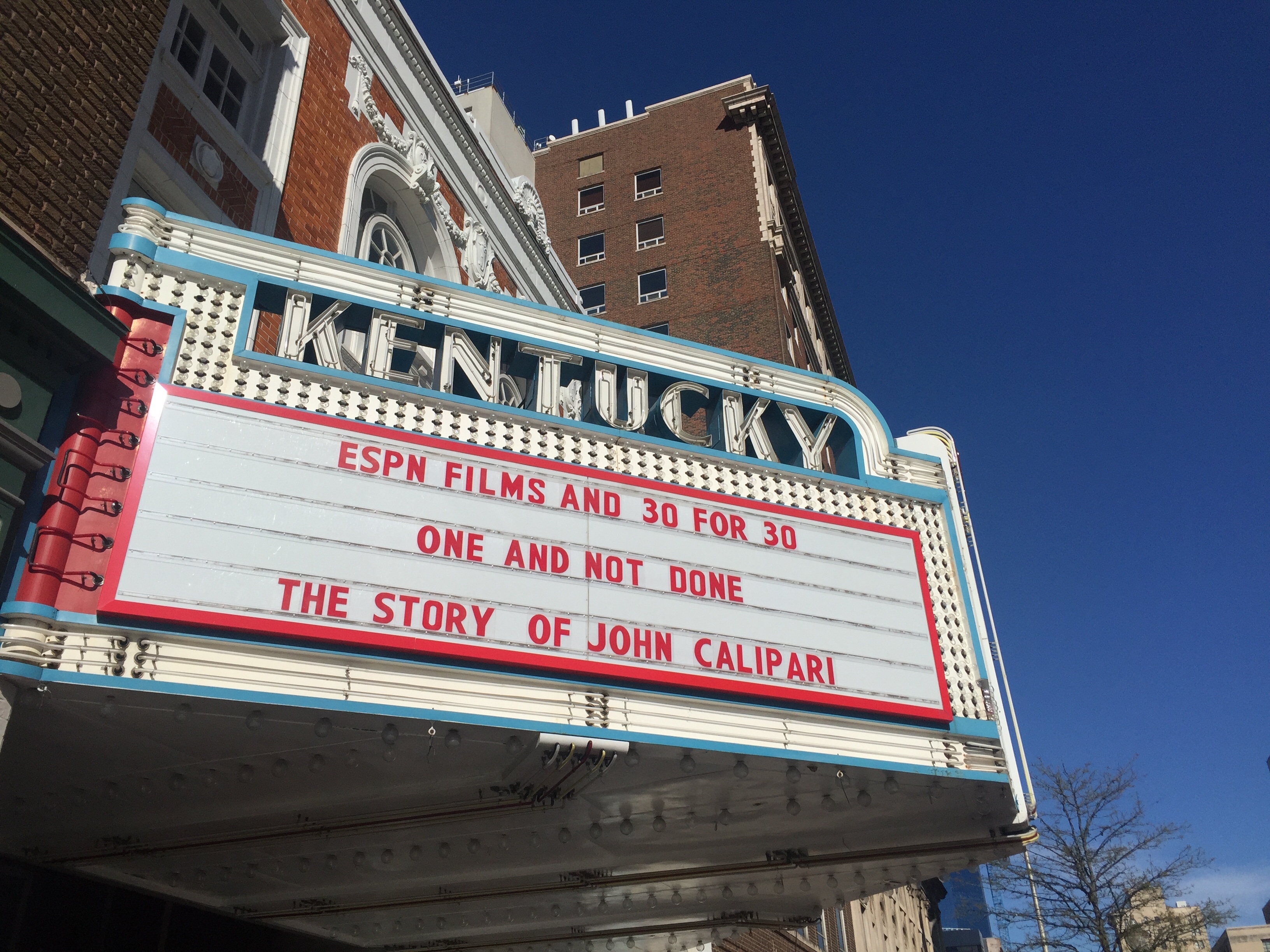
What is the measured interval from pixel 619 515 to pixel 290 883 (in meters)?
5.75

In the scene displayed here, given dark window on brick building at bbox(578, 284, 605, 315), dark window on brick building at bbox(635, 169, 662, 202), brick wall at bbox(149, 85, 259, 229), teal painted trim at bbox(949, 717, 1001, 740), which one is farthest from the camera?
dark window on brick building at bbox(635, 169, 662, 202)

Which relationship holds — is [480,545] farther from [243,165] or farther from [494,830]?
[243,165]

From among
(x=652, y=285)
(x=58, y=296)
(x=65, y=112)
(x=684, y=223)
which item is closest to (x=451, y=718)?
(x=58, y=296)

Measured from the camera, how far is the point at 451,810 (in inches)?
347

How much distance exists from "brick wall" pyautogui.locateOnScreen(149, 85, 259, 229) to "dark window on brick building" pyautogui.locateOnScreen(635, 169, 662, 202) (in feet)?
108

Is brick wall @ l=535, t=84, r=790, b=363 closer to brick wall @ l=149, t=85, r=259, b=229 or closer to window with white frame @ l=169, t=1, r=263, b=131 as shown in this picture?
window with white frame @ l=169, t=1, r=263, b=131

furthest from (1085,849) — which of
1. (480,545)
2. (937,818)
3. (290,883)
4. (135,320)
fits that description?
(135,320)

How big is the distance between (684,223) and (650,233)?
1684mm

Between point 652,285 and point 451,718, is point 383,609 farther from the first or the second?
point 652,285

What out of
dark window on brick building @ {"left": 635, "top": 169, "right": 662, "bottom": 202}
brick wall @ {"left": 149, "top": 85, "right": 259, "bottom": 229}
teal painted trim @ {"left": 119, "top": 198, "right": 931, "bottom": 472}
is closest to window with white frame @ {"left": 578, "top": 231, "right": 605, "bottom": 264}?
dark window on brick building @ {"left": 635, "top": 169, "right": 662, "bottom": 202}

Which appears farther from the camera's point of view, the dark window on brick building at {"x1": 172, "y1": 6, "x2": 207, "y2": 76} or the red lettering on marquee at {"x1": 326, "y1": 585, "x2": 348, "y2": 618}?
the dark window on brick building at {"x1": 172, "y1": 6, "x2": 207, "y2": 76}

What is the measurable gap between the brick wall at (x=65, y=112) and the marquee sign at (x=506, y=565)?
1.47 m

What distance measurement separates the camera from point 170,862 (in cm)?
1020

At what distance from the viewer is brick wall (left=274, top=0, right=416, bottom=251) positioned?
1380 cm
